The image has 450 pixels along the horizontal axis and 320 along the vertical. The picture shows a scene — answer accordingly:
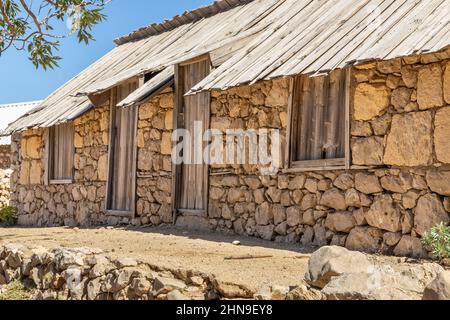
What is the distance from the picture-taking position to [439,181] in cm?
683

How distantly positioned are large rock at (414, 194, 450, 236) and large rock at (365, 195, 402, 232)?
235 millimetres

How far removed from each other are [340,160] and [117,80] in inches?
175

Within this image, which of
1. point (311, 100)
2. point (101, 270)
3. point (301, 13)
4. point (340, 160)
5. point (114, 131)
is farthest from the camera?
point (114, 131)

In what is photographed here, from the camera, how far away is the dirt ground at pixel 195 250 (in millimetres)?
5938

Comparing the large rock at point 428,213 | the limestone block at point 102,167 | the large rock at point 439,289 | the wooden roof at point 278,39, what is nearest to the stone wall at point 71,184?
the limestone block at point 102,167

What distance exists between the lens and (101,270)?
22.0 feet

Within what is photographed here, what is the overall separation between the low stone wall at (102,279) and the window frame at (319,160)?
2.64 metres

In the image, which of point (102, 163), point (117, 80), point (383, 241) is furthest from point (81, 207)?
point (383, 241)

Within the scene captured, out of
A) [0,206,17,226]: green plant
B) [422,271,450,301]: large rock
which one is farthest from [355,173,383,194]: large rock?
[0,206,17,226]: green plant

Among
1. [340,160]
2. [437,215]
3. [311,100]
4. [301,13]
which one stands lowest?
[437,215]

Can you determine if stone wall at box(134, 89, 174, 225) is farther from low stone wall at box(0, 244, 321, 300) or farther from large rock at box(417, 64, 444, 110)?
large rock at box(417, 64, 444, 110)

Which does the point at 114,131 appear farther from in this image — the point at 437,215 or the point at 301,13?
the point at 437,215

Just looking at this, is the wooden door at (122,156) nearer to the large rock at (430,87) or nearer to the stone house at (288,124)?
the stone house at (288,124)

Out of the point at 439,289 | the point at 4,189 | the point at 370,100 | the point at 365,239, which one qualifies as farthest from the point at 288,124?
the point at 4,189
